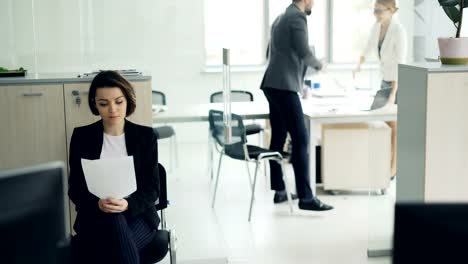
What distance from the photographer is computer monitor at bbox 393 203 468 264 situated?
1.19 m

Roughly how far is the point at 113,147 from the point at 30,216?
212 cm

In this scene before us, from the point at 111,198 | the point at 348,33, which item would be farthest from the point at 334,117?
the point at 348,33

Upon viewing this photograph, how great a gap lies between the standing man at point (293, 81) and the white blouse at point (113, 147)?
2.05m

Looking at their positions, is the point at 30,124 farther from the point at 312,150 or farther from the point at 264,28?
the point at 264,28

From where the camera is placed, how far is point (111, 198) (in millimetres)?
3191

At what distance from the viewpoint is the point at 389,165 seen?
5785mm

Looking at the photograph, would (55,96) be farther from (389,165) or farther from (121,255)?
(389,165)

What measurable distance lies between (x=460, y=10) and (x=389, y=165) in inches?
83.9

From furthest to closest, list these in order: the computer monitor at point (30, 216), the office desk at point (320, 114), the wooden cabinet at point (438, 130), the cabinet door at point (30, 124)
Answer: the office desk at point (320, 114) < the cabinet door at point (30, 124) < the wooden cabinet at point (438, 130) < the computer monitor at point (30, 216)

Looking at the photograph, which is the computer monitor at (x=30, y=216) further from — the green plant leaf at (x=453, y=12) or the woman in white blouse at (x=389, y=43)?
the woman in white blouse at (x=389, y=43)

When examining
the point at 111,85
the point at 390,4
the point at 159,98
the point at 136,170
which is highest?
the point at 390,4

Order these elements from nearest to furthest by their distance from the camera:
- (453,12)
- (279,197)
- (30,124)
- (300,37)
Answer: (453,12) → (30,124) → (300,37) → (279,197)

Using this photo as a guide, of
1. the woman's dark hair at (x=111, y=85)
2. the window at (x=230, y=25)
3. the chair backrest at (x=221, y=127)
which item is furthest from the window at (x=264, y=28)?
the woman's dark hair at (x=111, y=85)

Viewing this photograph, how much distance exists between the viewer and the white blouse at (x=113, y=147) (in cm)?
344
